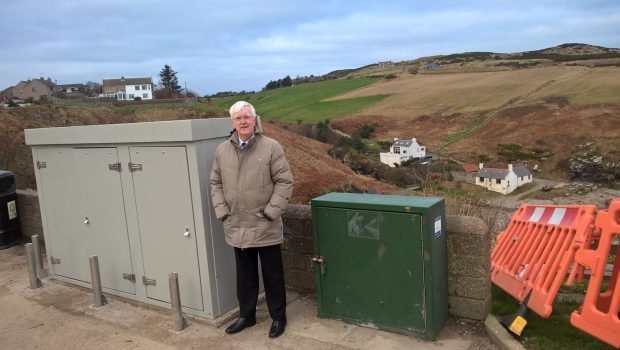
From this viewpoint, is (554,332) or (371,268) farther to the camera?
(371,268)

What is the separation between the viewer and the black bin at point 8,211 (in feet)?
26.6

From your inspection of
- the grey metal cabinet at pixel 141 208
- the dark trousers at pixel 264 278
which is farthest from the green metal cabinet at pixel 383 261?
the grey metal cabinet at pixel 141 208

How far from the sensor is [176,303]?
181 inches

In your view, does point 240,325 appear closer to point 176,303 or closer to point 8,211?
point 176,303

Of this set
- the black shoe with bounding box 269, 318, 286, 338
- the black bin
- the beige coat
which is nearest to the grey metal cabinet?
the beige coat

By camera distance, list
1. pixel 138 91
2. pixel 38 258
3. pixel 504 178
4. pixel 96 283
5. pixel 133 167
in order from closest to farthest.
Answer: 1. pixel 133 167
2. pixel 96 283
3. pixel 38 258
4. pixel 504 178
5. pixel 138 91

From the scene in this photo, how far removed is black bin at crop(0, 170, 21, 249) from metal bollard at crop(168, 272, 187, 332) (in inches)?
200

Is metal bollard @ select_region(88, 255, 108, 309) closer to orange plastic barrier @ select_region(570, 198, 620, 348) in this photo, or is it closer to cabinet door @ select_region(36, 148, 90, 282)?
cabinet door @ select_region(36, 148, 90, 282)

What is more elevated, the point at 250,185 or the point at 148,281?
the point at 250,185

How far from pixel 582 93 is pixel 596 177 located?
24.0m

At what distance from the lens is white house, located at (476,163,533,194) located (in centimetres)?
3975

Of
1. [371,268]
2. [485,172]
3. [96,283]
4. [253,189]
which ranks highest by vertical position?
[253,189]

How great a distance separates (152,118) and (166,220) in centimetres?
3891

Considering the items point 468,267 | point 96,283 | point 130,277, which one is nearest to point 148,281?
point 130,277
